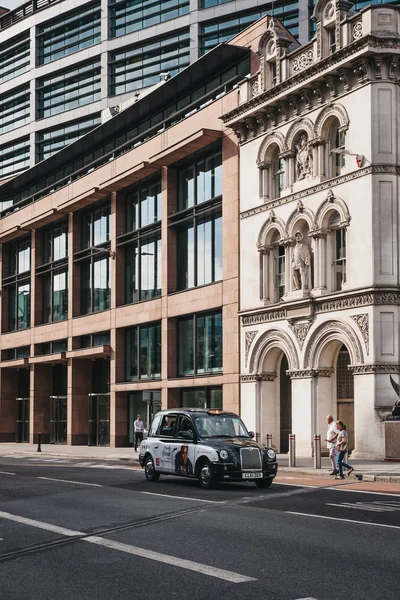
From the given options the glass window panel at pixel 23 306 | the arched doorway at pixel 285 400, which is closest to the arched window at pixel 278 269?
the arched doorway at pixel 285 400

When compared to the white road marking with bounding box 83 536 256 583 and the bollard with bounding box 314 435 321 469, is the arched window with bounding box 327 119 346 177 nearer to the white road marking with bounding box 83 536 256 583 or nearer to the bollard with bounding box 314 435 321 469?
the bollard with bounding box 314 435 321 469

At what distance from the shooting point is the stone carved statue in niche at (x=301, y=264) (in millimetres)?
35500

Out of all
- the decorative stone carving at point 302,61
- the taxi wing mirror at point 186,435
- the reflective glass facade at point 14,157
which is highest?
the reflective glass facade at point 14,157

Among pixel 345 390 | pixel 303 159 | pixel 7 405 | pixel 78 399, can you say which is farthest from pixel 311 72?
pixel 7 405

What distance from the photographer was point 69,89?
278 feet

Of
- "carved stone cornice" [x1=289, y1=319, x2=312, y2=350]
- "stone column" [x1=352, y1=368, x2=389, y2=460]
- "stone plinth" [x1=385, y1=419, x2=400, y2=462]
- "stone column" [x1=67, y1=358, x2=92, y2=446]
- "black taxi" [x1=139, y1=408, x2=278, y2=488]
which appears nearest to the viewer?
"black taxi" [x1=139, y1=408, x2=278, y2=488]

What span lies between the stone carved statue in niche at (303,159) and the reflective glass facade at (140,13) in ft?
139

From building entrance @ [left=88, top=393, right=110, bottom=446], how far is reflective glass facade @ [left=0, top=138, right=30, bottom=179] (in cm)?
4150

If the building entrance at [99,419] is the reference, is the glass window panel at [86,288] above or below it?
above

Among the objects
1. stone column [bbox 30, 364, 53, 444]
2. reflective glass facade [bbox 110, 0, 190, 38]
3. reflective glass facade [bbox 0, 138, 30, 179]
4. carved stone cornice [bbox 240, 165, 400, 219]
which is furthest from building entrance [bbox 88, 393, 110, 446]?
reflective glass facade [bbox 0, 138, 30, 179]

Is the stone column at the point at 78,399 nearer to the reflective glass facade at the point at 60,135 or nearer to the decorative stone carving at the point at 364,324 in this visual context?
the decorative stone carving at the point at 364,324

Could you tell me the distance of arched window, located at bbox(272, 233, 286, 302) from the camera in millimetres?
37812

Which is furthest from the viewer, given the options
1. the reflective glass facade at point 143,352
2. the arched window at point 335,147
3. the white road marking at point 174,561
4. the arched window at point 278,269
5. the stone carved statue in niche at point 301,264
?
the reflective glass facade at point 143,352

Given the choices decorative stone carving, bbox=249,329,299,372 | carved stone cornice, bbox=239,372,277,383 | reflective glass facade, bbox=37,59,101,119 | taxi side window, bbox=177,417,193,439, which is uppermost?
reflective glass facade, bbox=37,59,101,119
